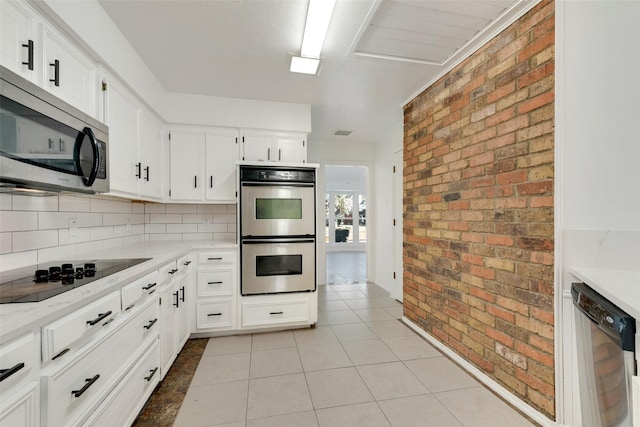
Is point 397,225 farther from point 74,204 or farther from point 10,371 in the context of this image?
point 10,371

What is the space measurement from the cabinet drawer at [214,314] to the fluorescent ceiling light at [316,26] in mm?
2430

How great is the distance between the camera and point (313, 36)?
78.1 inches

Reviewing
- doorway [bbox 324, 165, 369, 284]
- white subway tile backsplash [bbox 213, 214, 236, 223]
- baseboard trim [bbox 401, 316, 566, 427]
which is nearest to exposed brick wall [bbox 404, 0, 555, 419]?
baseboard trim [bbox 401, 316, 566, 427]

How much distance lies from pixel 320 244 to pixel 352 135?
1865 mm

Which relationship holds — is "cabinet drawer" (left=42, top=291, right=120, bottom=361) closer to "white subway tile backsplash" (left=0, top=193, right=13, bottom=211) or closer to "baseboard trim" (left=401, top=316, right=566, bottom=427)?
"white subway tile backsplash" (left=0, top=193, right=13, bottom=211)

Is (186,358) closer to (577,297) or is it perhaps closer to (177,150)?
(177,150)

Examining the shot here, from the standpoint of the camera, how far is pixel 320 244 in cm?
479

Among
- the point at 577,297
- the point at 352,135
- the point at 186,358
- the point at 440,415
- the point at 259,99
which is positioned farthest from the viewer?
the point at 352,135

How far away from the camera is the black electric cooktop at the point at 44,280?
1.07 m

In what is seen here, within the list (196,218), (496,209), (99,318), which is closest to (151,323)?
(99,318)

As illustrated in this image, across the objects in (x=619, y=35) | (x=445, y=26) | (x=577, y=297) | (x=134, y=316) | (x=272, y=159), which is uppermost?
(x=445, y=26)

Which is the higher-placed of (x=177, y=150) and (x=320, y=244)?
(x=177, y=150)

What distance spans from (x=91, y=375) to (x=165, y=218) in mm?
2373

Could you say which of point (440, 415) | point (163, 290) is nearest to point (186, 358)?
point (163, 290)
